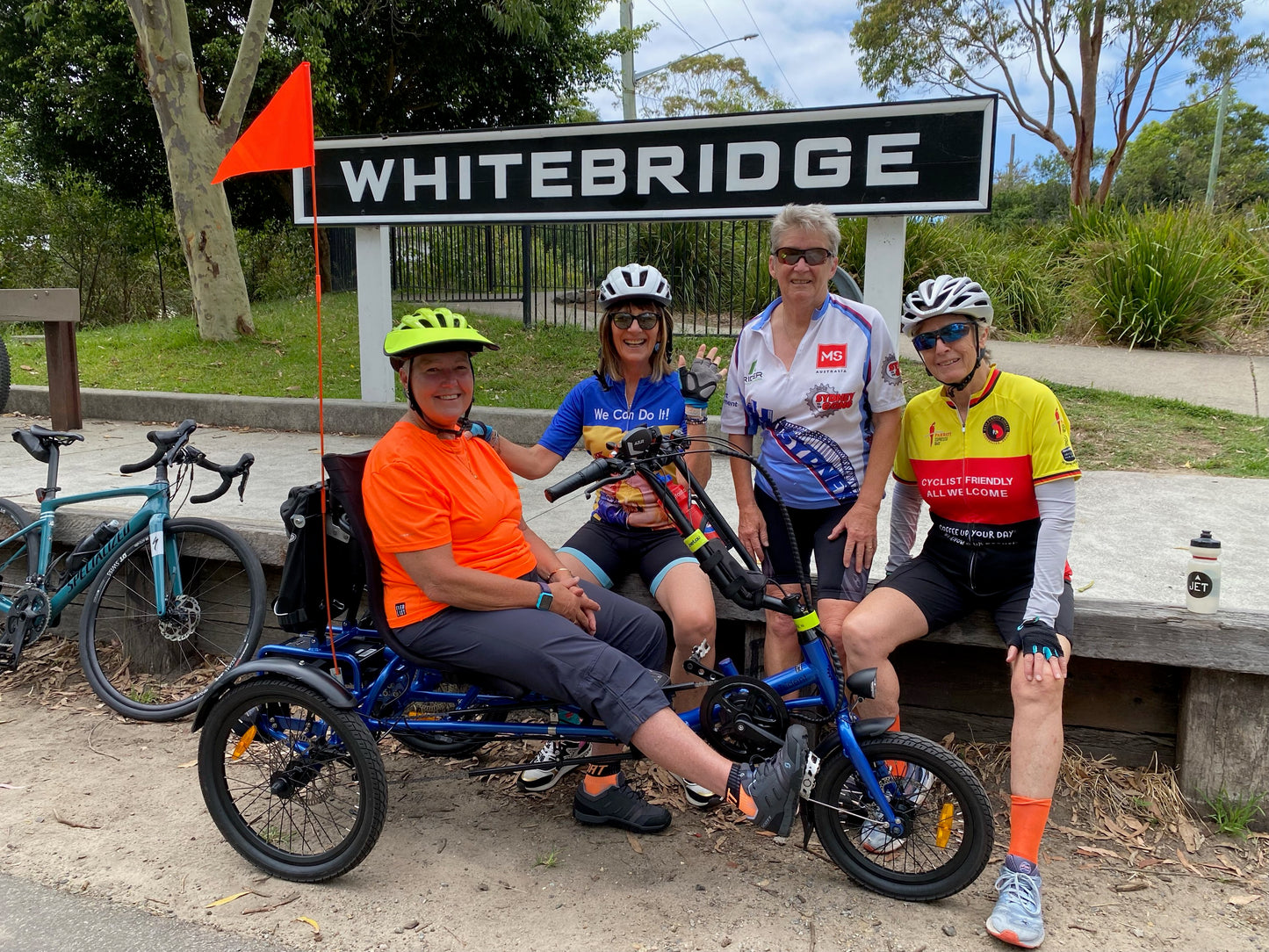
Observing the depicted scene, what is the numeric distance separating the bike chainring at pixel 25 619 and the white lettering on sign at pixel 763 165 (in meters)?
4.71

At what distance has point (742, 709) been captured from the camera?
3.02m

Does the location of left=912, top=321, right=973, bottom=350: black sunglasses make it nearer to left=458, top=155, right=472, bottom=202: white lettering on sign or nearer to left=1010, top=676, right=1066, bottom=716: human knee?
left=1010, top=676, right=1066, bottom=716: human knee

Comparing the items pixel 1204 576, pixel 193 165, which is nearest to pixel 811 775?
pixel 1204 576

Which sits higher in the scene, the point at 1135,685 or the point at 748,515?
the point at 748,515

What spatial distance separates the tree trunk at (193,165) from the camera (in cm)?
1048

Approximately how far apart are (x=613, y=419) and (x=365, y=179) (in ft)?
16.0

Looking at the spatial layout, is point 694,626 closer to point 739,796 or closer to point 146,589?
point 739,796

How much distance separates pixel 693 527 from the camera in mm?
3152

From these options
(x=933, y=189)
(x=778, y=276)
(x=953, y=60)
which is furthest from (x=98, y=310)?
(x=953, y=60)

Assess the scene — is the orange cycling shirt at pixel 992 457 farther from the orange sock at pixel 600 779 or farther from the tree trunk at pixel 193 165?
the tree trunk at pixel 193 165

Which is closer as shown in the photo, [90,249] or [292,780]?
[292,780]

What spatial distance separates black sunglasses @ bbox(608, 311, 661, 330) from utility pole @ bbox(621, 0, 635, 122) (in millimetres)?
16486

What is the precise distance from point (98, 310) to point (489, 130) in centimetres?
1666

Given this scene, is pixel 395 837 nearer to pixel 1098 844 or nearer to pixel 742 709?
pixel 742 709
